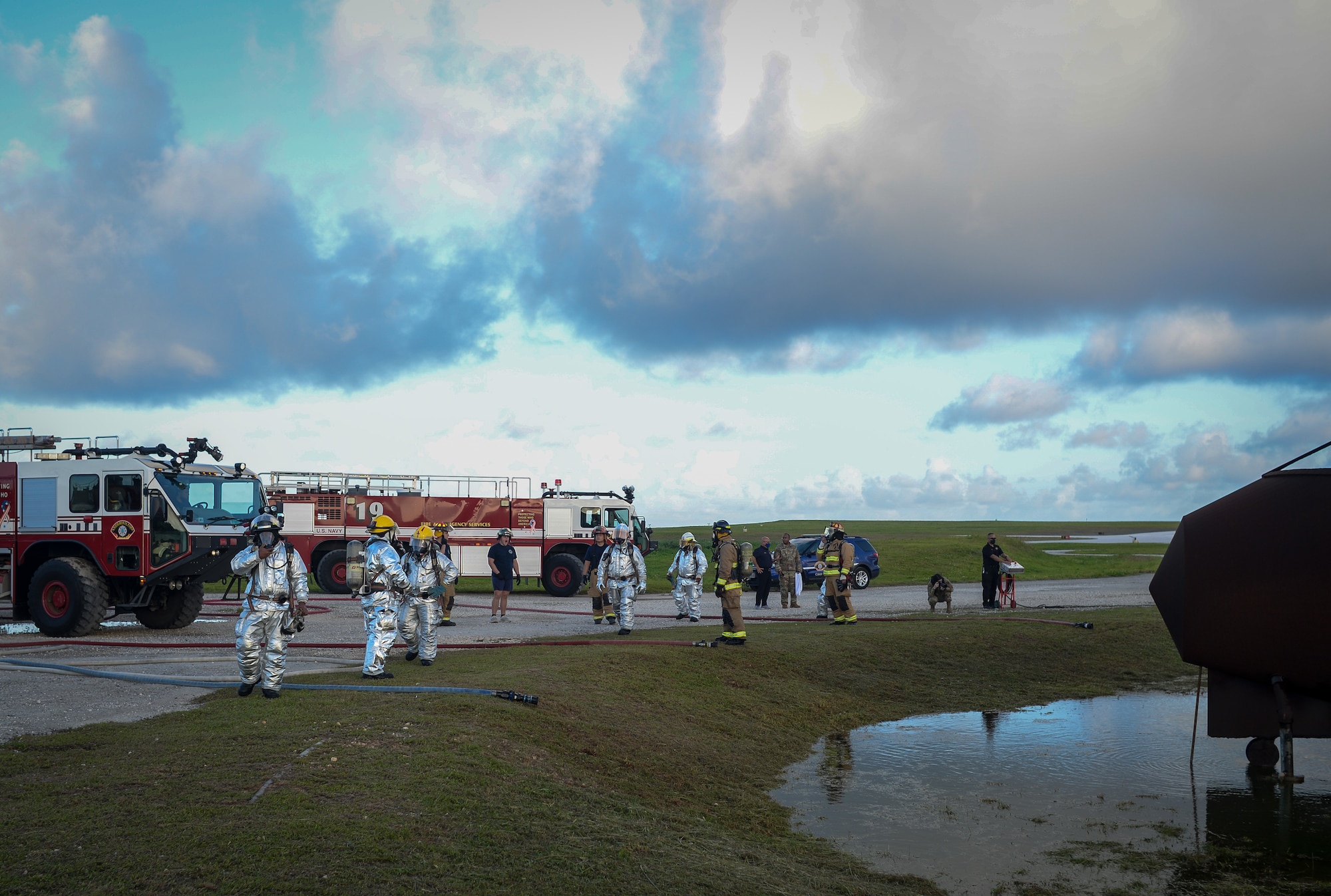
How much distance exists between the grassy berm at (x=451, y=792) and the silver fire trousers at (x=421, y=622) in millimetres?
301

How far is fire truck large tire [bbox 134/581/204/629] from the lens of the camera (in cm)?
2017

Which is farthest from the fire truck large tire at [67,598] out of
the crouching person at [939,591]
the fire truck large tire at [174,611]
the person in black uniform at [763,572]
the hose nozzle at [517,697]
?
the crouching person at [939,591]

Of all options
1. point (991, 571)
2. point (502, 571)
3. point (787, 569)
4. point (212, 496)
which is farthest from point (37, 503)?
point (991, 571)

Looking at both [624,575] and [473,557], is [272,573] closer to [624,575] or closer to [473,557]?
[624,575]

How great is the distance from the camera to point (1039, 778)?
10.8 m

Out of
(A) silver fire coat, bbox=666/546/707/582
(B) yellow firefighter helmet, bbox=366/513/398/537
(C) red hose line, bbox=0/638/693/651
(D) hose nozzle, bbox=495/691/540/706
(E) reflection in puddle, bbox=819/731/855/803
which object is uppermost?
(B) yellow firefighter helmet, bbox=366/513/398/537

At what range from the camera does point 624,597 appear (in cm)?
1859

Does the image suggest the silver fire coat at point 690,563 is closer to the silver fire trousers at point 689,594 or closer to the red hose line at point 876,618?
the silver fire trousers at point 689,594

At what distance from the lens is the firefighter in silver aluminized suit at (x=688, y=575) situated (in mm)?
20531

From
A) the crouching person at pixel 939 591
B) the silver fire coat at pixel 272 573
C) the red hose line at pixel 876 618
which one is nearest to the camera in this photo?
the silver fire coat at pixel 272 573

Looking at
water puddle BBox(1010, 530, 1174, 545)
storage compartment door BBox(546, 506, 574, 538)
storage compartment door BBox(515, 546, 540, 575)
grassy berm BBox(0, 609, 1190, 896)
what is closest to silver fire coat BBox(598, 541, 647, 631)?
grassy berm BBox(0, 609, 1190, 896)

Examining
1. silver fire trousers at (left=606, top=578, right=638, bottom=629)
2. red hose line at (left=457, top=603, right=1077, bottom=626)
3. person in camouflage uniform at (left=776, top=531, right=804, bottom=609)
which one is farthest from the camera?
person in camouflage uniform at (left=776, top=531, right=804, bottom=609)

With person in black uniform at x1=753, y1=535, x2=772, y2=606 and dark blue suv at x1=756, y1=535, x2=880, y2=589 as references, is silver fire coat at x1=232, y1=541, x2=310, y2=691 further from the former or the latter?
dark blue suv at x1=756, y1=535, x2=880, y2=589

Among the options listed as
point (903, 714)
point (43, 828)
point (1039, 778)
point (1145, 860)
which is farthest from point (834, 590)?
point (43, 828)
